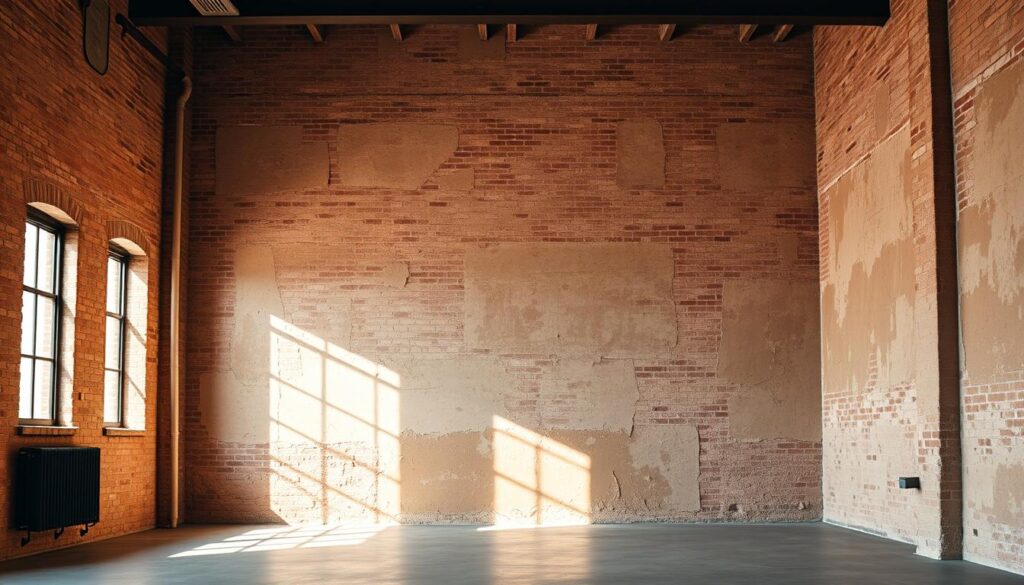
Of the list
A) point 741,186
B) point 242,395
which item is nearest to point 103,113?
point 242,395

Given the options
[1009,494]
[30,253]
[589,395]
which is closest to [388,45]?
[589,395]

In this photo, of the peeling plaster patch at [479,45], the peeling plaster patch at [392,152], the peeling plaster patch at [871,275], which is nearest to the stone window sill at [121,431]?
the peeling plaster patch at [392,152]

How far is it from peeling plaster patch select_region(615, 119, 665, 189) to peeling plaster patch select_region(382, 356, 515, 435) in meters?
2.70

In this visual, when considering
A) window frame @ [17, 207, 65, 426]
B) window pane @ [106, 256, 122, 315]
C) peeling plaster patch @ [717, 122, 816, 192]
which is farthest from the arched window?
peeling plaster patch @ [717, 122, 816, 192]

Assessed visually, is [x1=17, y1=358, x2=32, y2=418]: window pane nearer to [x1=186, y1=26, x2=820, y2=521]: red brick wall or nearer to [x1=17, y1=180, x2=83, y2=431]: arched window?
[x1=17, y1=180, x2=83, y2=431]: arched window

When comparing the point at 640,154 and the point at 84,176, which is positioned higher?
the point at 640,154

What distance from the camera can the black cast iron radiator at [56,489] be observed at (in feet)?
29.5

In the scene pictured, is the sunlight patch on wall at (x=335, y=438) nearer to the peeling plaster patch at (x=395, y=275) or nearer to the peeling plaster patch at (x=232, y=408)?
the peeling plaster patch at (x=232, y=408)

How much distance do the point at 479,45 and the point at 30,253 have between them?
18.8ft

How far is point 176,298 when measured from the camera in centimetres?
1230

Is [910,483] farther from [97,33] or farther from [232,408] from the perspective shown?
[97,33]

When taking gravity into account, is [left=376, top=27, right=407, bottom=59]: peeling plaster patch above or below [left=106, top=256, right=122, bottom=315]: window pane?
above

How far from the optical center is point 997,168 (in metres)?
8.28

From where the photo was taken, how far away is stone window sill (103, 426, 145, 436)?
10.8 m
